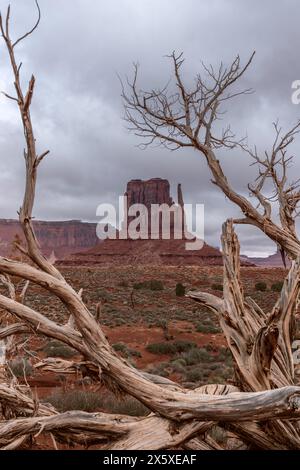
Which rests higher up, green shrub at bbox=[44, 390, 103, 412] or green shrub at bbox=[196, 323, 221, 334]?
green shrub at bbox=[44, 390, 103, 412]

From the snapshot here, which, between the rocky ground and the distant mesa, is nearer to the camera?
the rocky ground

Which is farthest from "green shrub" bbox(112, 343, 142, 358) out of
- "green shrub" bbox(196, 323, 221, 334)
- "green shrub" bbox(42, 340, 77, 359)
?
"green shrub" bbox(196, 323, 221, 334)

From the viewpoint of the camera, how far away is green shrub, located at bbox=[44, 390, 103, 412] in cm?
686

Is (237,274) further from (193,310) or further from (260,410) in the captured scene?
(193,310)

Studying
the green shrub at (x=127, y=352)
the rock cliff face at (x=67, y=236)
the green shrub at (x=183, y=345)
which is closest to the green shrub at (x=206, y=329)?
the green shrub at (x=183, y=345)

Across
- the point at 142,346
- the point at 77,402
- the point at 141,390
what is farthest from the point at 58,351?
the point at 141,390

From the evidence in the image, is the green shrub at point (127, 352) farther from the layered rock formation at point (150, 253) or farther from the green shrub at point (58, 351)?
the layered rock formation at point (150, 253)

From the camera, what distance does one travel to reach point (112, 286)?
37.1 m

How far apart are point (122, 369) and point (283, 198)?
3491 millimetres

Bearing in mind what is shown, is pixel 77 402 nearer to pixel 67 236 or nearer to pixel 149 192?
pixel 149 192

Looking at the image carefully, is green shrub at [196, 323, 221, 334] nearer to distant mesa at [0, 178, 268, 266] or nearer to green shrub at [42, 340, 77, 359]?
green shrub at [42, 340, 77, 359]

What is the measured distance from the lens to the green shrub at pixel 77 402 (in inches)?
270

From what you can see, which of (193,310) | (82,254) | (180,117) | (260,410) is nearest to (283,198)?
(180,117)
